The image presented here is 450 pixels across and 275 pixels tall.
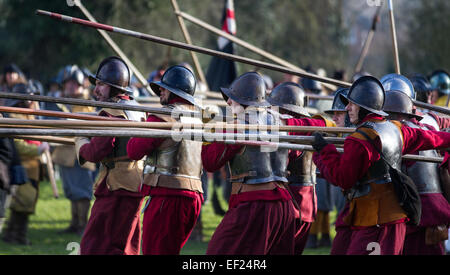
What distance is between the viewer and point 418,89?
26.9 ft

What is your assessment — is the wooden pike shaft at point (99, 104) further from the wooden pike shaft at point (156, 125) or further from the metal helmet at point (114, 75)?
the metal helmet at point (114, 75)

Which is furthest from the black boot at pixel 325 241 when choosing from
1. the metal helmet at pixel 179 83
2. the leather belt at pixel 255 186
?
the leather belt at pixel 255 186

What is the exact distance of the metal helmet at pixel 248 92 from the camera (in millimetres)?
6211

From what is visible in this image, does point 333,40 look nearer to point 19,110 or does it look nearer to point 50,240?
point 50,240

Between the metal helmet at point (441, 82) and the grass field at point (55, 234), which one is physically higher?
the metal helmet at point (441, 82)

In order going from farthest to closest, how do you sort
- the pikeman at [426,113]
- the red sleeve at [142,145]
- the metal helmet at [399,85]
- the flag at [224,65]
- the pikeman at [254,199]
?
the flag at [224,65] → the pikeman at [426,113] → the metal helmet at [399,85] → the red sleeve at [142,145] → the pikeman at [254,199]

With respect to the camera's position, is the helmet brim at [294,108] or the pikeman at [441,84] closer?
the helmet brim at [294,108]

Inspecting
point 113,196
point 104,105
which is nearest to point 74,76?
point 113,196

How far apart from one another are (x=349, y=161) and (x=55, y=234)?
6.33 metres

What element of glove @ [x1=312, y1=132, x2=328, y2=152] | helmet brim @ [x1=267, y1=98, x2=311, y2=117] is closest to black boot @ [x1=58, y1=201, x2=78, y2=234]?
helmet brim @ [x1=267, y1=98, x2=311, y2=117]

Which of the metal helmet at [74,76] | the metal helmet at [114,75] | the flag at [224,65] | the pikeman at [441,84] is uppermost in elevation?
the flag at [224,65]

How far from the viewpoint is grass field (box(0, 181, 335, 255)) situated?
924 cm

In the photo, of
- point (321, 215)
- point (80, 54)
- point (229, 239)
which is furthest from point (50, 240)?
point (80, 54)

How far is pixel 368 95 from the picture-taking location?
18.4ft
